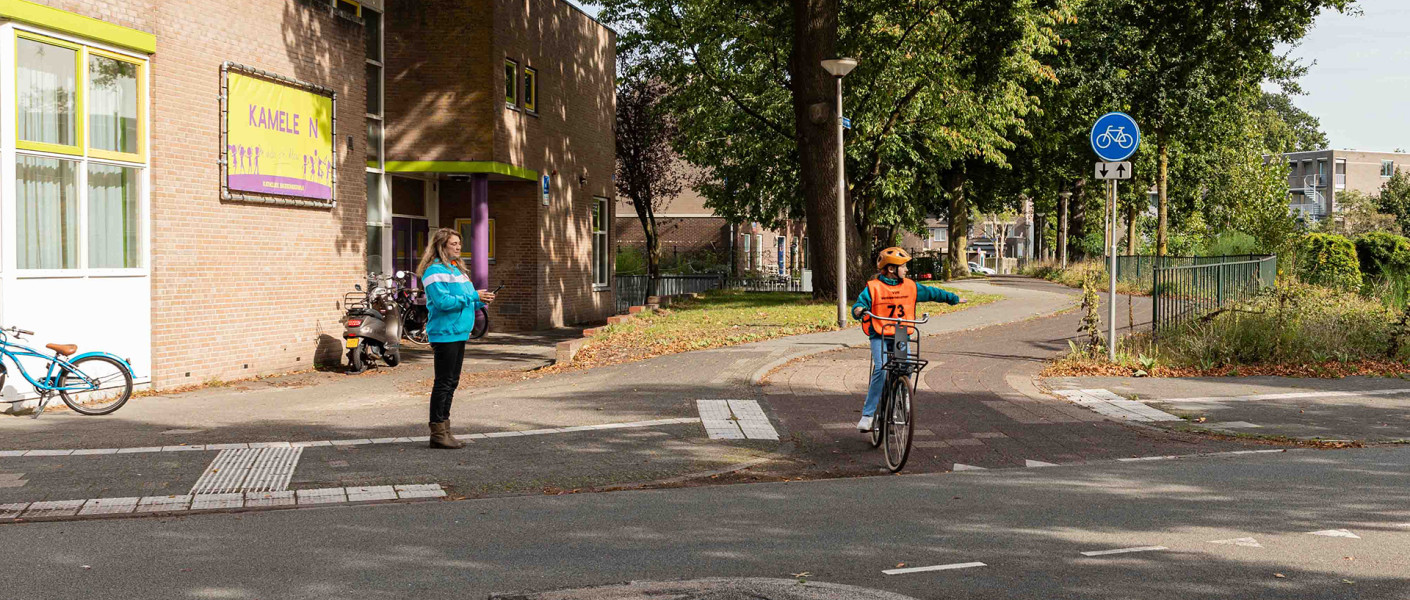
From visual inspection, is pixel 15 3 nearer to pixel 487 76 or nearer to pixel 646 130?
pixel 487 76

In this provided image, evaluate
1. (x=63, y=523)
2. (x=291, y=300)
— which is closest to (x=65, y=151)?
(x=291, y=300)

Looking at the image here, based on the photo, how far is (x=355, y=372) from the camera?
52.7 feet

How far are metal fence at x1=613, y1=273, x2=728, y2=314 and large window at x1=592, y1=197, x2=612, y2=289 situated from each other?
996 millimetres

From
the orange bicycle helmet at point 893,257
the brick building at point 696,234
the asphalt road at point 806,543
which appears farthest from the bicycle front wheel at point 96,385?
the brick building at point 696,234

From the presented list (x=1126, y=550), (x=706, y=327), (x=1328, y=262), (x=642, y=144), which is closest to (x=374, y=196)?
(x=706, y=327)

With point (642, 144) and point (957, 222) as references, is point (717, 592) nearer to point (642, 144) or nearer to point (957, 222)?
point (642, 144)

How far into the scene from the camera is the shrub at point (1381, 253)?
27.0 metres

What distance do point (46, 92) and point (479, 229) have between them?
10.2m

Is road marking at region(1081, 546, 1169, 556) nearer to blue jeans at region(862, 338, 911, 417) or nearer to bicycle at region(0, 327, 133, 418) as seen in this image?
blue jeans at region(862, 338, 911, 417)

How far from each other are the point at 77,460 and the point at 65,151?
4917 millimetres

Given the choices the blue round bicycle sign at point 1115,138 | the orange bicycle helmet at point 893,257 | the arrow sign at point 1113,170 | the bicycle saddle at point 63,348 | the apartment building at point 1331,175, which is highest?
the apartment building at point 1331,175

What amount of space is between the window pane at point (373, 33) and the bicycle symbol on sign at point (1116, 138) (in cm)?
1213

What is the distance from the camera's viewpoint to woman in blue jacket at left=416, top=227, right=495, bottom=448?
912 cm

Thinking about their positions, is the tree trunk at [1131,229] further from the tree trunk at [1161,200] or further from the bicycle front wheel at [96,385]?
the bicycle front wheel at [96,385]
